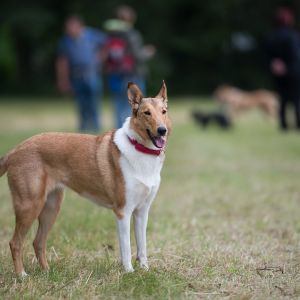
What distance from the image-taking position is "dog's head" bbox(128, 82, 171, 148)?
500cm

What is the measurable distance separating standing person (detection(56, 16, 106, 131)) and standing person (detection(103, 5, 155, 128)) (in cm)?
143

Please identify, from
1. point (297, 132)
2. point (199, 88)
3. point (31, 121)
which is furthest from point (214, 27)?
point (297, 132)

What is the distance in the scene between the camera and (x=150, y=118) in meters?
5.03

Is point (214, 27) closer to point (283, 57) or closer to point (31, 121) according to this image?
point (31, 121)

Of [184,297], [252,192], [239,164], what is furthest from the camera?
[239,164]

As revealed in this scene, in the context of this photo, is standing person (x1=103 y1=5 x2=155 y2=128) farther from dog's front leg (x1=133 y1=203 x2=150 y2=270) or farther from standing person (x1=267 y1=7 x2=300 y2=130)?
dog's front leg (x1=133 y1=203 x2=150 y2=270)

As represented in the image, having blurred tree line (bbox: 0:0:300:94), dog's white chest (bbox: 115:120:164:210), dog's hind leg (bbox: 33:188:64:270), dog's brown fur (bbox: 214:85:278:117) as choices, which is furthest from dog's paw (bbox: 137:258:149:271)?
blurred tree line (bbox: 0:0:300:94)

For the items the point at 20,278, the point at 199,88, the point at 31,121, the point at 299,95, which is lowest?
the point at 199,88

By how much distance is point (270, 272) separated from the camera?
5195mm

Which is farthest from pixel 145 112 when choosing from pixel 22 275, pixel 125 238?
pixel 22 275

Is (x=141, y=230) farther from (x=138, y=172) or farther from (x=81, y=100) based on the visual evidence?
(x=81, y=100)

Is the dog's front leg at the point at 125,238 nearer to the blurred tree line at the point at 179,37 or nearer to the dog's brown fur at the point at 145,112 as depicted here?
the dog's brown fur at the point at 145,112

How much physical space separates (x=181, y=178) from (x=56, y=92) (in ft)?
71.2

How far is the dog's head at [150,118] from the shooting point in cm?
500
